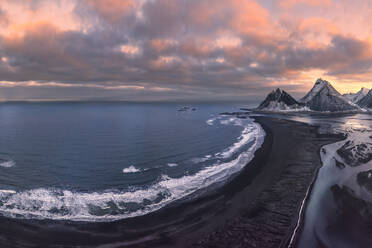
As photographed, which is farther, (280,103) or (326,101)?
(280,103)

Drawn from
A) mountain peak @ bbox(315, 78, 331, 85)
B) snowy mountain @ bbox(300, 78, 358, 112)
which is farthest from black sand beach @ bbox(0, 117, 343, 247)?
mountain peak @ bbox(315, 78, 331, 85)

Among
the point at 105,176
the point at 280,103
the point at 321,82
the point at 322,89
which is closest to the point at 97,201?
the point at 105,176

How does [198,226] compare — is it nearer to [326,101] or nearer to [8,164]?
[8,164]

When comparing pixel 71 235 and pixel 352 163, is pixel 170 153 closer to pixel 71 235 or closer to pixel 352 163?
pixel 71 235

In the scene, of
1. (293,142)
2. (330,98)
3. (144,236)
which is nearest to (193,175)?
(144,236)

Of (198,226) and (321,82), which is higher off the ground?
(321,82)
